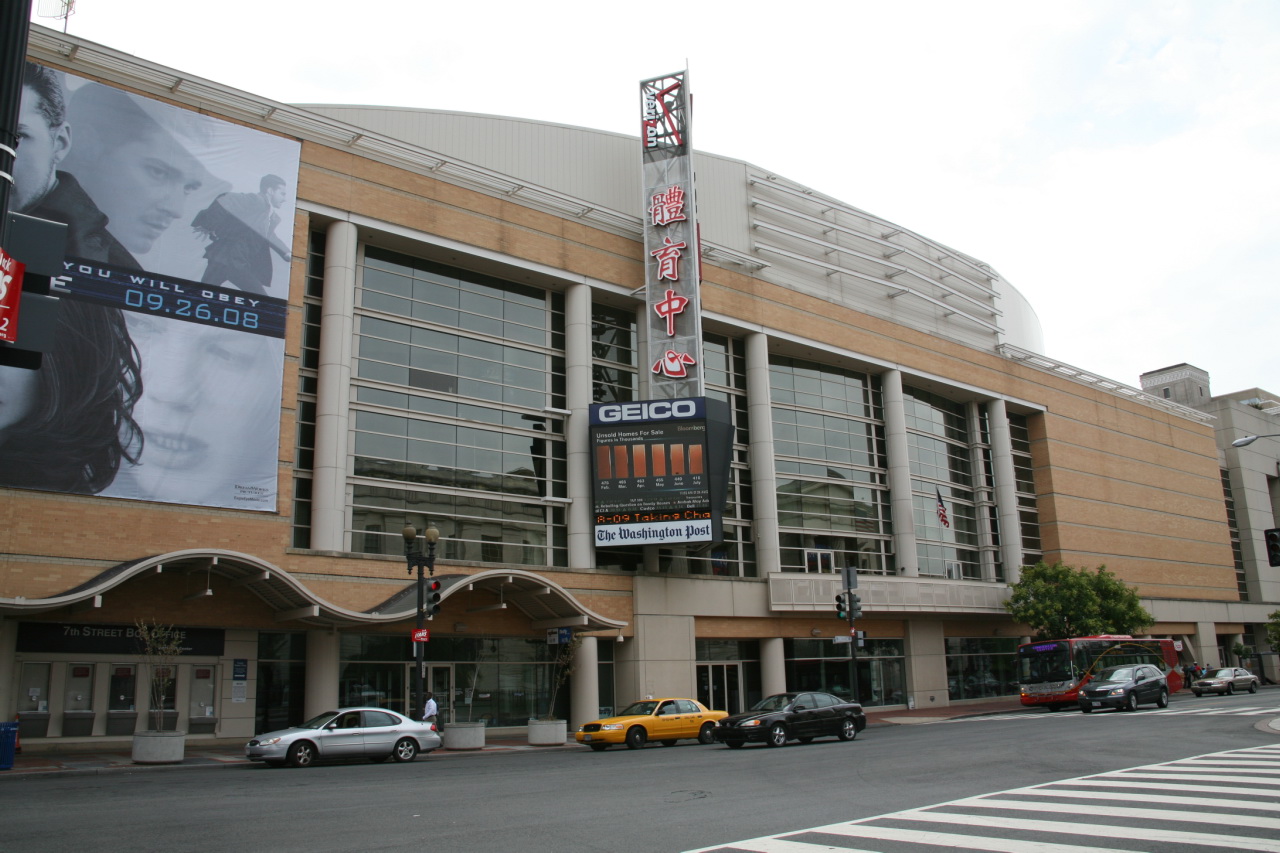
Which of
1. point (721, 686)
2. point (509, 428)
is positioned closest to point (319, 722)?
point (509, 428)

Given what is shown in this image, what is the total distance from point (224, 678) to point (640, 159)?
25.6 metres

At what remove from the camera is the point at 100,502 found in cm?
2541

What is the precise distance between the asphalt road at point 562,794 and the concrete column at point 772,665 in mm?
15486

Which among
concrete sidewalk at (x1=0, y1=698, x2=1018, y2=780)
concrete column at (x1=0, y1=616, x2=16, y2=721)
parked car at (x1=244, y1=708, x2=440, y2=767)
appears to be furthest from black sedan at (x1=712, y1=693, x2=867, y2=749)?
concrete column at (x1=0, y1=616, x2=16, y2=721)

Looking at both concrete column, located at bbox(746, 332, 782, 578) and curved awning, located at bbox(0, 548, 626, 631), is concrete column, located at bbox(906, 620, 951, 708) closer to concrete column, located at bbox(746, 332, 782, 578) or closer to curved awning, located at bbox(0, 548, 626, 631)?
concrete column, located at bbox(746, 332, 782, 578)

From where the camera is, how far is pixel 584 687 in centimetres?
3450

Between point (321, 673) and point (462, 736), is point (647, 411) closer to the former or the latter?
point (462, 736)

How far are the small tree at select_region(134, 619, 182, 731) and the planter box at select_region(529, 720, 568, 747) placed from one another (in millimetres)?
9869

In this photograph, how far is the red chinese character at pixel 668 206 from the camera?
3853 centimetres

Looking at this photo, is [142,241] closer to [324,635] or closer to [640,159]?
[324,635]

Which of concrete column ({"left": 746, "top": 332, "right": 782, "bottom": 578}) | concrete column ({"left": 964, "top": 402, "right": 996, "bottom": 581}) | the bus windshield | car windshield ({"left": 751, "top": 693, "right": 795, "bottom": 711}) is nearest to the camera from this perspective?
car windshield ({"left": 751, "top": 693, "right": 795, "bottom": 711})

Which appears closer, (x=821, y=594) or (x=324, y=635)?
(x=324, y=635)

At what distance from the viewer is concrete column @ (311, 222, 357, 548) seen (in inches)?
1171

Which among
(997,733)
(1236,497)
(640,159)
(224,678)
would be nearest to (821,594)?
(997,733)
